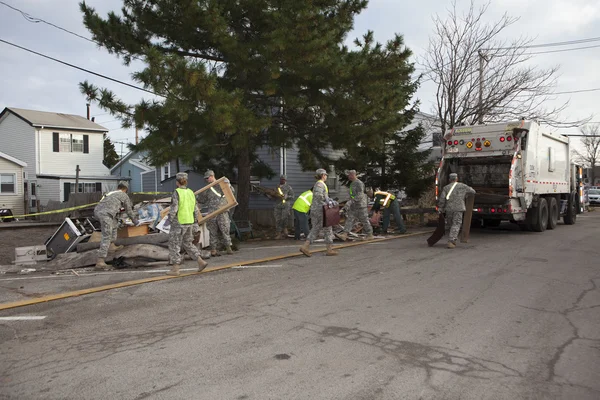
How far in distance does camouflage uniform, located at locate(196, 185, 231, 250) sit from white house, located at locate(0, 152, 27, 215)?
2041 centimetres

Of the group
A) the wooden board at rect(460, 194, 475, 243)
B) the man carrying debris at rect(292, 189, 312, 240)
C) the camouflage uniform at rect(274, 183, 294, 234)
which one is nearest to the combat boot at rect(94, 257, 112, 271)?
the man carrying debris at rect(292, 189, 312, 240)

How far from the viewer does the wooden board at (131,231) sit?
10.1m

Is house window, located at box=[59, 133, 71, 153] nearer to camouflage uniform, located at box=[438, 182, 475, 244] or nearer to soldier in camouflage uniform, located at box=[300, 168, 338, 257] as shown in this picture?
soldier in camouflage uniform, located at box=[300, 168, 338, 257]

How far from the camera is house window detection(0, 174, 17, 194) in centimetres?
2631

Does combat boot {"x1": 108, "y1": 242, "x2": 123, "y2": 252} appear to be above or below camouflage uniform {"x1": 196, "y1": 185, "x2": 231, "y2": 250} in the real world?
below

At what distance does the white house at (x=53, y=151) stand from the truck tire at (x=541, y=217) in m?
25.4

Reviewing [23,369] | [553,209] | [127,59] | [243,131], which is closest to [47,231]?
[127,59]

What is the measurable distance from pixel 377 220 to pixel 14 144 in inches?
1030

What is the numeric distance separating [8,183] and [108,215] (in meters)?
21.3

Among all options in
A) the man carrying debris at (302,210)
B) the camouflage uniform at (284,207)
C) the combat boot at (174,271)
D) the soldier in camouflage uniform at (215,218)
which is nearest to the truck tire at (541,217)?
the man carrying debris at (302,210)

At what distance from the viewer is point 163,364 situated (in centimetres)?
416

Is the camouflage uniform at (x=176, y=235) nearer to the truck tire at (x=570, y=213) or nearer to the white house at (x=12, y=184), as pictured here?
the truck tire at (x=570, y=213)

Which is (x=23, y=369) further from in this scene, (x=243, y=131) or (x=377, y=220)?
(x=377, y=220)

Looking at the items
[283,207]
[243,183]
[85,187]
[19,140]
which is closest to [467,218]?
[283,207]
